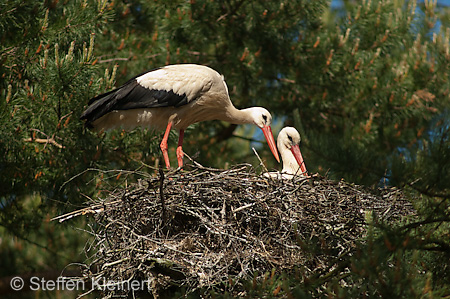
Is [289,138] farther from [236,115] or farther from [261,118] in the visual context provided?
[236,115]

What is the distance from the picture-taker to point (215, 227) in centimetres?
338

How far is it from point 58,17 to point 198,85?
53.7 inches

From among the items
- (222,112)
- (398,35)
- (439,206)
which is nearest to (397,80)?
(398,35)

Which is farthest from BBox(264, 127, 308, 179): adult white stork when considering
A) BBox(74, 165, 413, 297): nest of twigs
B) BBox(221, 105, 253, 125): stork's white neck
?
BBox(74, 165, 413, 297): nest of twigs

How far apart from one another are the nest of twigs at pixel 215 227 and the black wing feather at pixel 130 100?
102 cm

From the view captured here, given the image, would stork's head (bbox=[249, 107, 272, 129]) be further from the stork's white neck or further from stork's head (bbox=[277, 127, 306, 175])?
stork's head (bbox=[277, 127, 306, 175])

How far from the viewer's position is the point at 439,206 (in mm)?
2367

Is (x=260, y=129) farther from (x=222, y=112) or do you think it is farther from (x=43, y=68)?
(x=43, y=68)

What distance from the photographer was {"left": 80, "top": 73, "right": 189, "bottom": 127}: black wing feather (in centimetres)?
455

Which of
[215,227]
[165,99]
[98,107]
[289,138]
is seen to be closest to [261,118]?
[289,138]

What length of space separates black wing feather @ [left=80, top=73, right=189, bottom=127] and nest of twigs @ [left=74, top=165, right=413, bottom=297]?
1015 mm

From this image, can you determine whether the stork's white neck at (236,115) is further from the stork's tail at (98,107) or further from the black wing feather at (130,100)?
the stork's tail at (98,107)

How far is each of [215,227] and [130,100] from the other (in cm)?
183

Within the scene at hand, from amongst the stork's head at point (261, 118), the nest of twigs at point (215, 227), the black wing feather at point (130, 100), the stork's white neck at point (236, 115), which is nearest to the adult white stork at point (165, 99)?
the black wing feather at point (130, 100)
